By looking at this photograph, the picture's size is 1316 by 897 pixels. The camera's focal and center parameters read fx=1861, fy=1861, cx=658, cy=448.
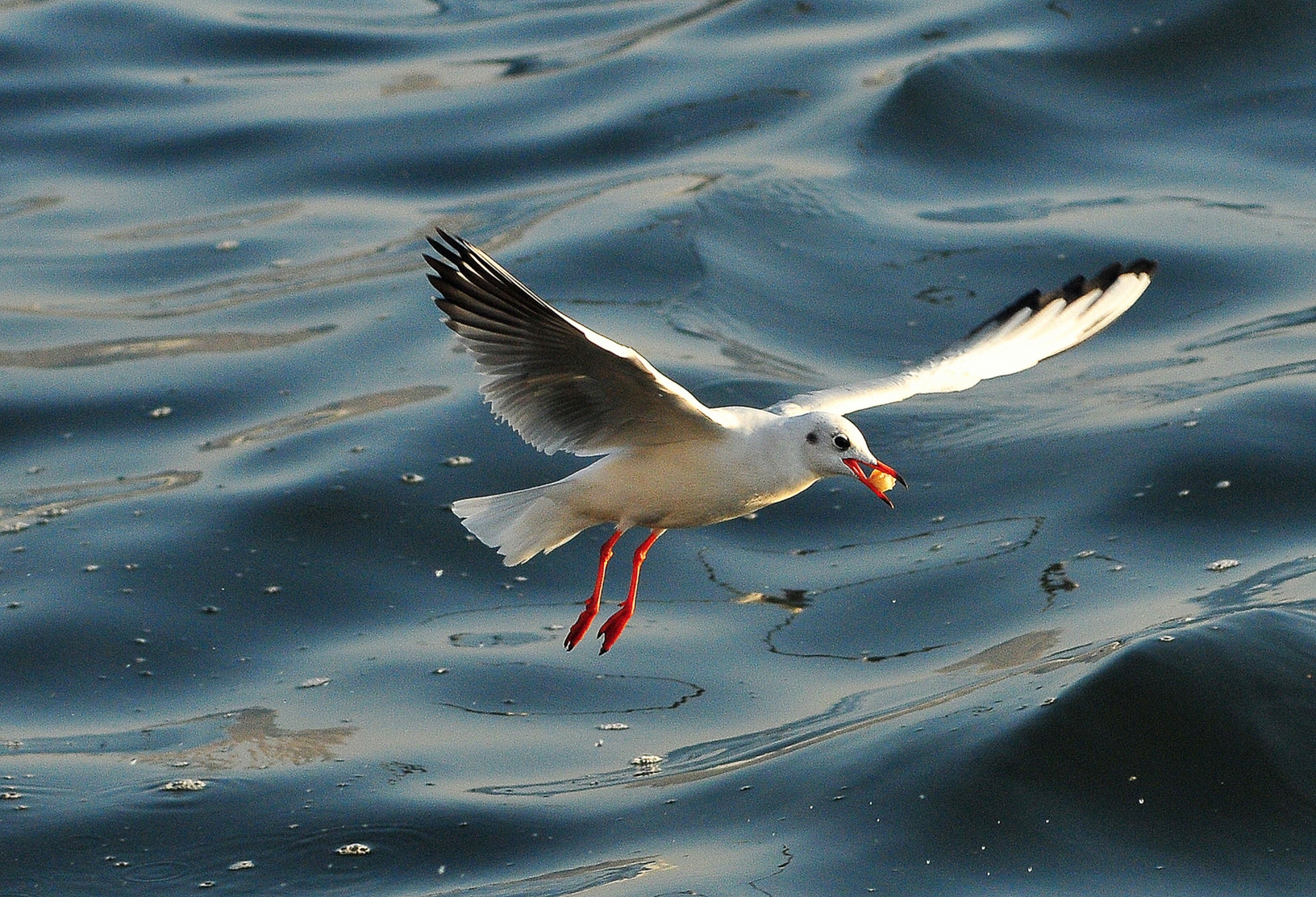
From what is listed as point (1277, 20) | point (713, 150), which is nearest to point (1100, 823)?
point (713, 150)

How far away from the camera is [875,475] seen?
7391mm

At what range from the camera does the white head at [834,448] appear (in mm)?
7223

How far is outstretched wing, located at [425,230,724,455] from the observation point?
6746mm

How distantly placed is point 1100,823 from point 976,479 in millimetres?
4390

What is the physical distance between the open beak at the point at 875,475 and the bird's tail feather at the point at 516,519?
1.35 metres

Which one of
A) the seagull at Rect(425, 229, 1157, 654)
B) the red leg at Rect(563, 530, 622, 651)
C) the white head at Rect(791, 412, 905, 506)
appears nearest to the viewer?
the seagull at Rect(425, 229, 1157, 654)

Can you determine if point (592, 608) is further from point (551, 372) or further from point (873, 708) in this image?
point (873, 708)

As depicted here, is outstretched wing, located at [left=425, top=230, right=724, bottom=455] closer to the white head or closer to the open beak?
the white head

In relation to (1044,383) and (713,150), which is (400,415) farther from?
(713,150)

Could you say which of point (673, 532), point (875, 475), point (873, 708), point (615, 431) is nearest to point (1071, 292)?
point (875, 475)

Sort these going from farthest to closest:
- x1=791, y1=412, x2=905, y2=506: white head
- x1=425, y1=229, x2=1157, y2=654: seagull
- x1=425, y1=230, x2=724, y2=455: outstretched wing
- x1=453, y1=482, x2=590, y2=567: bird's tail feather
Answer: x1=453, y1=482, x2=590, y2=567: bird's tail feather, x1=791, y1=412, x2=905, y2=506: white head, x1=425, y1=229, x2=1157, y2=654: seagull, x1=425, y1=230, x2=724, y2=455: outstretched wing

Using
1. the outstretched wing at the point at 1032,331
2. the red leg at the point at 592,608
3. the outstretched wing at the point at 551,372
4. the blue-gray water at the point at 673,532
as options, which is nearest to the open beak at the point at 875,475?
the outstretched wing at the point at 551,372

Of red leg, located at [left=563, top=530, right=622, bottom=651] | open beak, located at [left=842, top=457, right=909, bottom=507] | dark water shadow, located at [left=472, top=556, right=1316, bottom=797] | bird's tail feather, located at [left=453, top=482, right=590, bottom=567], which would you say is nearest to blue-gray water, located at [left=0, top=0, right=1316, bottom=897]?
dark water shadow, located at [left=472, top=556, right=1316, bottom=797]

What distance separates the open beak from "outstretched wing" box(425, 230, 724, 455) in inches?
22.0
